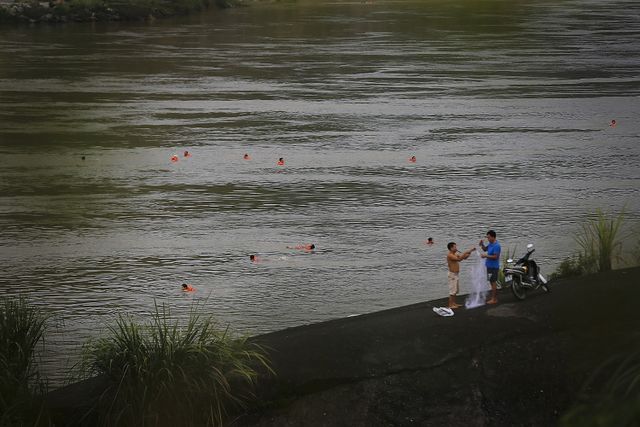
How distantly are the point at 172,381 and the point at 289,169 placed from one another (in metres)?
16.5

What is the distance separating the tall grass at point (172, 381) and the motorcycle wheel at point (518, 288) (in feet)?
9.49

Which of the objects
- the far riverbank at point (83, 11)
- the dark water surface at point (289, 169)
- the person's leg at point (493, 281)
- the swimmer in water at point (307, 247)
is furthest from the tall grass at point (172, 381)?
the far riverbank at point (83, 11)

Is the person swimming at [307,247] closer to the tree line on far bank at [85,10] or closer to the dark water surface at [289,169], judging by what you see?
the dark water surface at [289,169]

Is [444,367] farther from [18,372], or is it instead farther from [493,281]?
[18,372]

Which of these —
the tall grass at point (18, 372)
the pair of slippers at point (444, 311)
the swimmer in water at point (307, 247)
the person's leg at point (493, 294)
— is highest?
the person's leg at point (493, 294)

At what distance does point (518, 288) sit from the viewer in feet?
38.9

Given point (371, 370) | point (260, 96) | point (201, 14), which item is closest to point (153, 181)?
point (260, 96)

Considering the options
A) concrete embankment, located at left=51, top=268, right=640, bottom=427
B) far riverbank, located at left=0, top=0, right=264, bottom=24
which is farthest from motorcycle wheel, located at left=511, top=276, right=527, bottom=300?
far riverbank, located at left=0, top=0, right=264, bottom=24

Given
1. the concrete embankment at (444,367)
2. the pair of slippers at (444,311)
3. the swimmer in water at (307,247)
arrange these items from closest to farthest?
1. the concrete embankment at (444,367)
2. the pair of slippers at (444,311)
3. the swimmer in water at (307,247)

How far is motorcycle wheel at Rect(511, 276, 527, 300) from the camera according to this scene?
11.8m

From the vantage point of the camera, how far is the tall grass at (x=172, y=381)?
387 inches

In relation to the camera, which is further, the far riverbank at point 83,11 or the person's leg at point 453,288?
the far riverbank at point 83,11

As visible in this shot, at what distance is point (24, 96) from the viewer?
3784 cm

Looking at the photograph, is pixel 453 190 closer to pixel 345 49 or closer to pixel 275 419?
pixel 275 419
